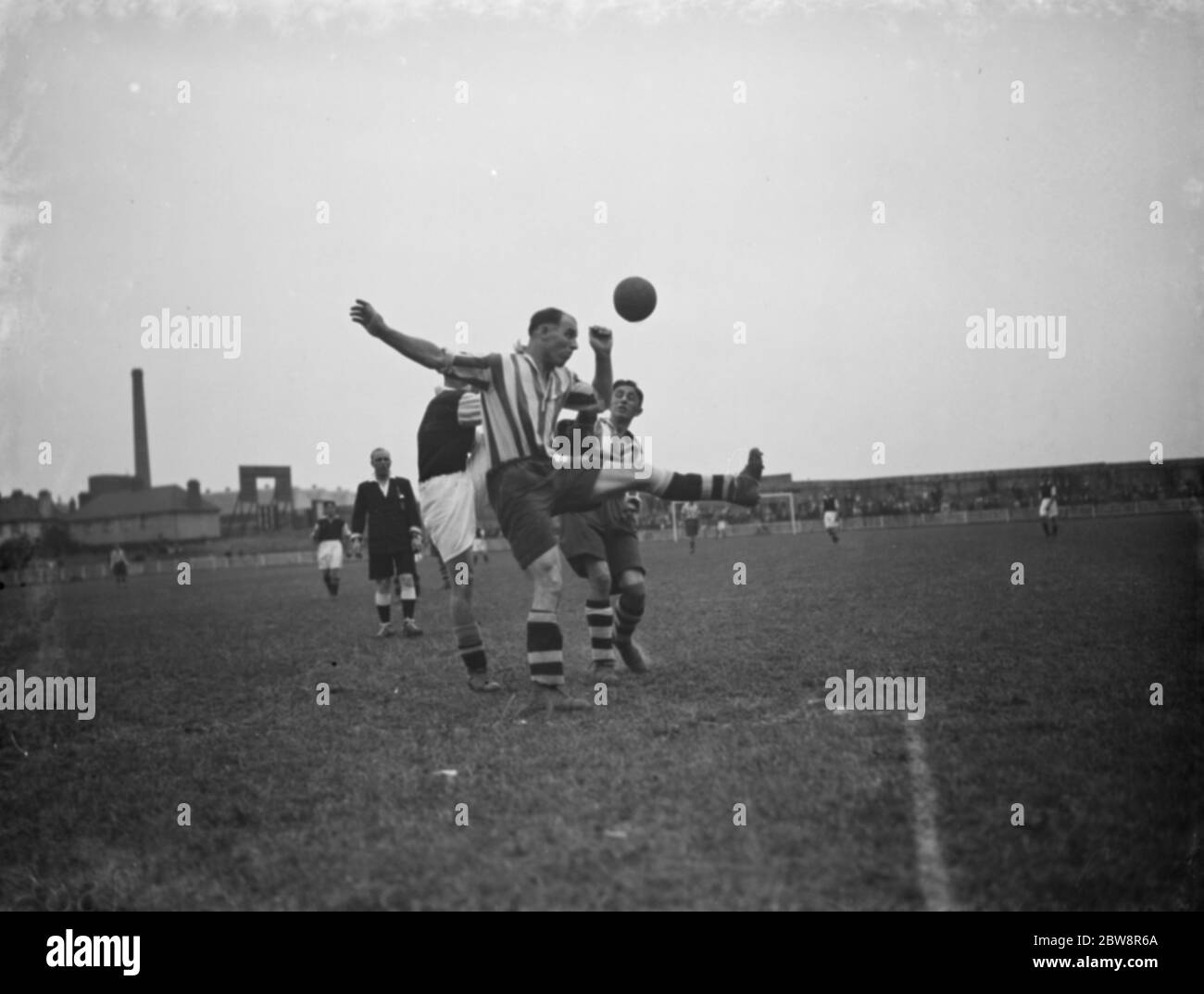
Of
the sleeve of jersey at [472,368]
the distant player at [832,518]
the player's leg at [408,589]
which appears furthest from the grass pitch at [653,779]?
the distant player at [832,518]

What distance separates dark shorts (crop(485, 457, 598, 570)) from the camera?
529 centimetres

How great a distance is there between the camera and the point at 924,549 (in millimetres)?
21047

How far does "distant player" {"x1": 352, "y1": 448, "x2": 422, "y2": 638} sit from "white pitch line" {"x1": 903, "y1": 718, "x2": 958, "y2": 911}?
7.48 m

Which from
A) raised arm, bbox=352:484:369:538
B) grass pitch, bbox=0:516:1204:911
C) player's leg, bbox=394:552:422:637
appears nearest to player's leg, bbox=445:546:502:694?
grass pitch, bbox=0:516:1204:911

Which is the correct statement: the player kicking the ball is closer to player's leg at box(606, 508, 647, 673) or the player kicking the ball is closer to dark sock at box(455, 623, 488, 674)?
dark sock at box(455, 623, 488, 674)

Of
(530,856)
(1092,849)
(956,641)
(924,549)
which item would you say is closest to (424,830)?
(530,856)

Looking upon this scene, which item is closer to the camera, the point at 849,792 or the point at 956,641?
the point at 849,792

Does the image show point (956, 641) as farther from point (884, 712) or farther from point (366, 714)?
point (366, 714)

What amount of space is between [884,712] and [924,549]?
17347mm

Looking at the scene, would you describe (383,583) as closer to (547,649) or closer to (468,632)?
(468,632)

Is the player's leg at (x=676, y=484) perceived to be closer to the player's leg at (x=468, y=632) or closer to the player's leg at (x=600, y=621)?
the player's leg at (x=468, y=632)

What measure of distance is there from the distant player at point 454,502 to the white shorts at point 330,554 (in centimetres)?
1044

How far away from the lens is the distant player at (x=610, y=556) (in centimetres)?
641

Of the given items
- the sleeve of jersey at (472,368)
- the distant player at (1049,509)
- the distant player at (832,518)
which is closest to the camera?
the sleeve of jersey at (472,368)
